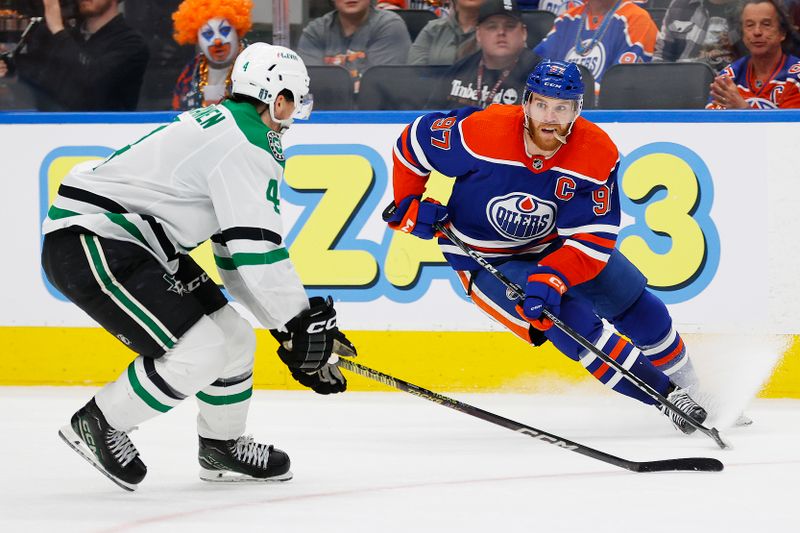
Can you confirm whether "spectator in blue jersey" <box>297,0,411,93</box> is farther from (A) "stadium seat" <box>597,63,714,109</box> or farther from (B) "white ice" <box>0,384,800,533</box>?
(B) "white ice" <box>0,384,800,533</box>

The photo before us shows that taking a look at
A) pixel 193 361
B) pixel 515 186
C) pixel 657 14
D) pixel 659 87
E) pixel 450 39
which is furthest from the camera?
pixel 450 39

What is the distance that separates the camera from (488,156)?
3693mm

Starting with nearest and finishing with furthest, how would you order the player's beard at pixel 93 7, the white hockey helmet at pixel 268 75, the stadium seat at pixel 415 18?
the white hockey helmet at pixel 268 75 < the stadium seat at pixel 415 18 < the player's beard at pixel 93 7

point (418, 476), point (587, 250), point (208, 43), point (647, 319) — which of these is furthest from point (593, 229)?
point (208, 43)

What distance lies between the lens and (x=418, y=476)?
3.18 metres

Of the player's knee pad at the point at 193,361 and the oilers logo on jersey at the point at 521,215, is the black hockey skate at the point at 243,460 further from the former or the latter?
the oilers logo on jersey at the point at 521,215

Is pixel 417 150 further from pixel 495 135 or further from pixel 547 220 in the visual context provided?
pixel 547 220

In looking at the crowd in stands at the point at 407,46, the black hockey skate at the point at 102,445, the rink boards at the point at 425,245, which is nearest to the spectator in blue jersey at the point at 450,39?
the crowd in stands at the point at 407,46

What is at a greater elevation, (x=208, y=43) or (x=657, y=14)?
(x=657, y=14)

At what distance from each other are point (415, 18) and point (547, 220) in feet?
4.97

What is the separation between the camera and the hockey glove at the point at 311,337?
285 cm

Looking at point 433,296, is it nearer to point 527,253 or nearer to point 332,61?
point 527,253

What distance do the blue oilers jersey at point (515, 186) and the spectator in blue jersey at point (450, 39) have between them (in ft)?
3.17

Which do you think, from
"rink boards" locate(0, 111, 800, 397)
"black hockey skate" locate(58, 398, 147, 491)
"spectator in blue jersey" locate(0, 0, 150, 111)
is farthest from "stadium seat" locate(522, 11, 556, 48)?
"black hockey skate" locate(58, 398, 147, 491)
